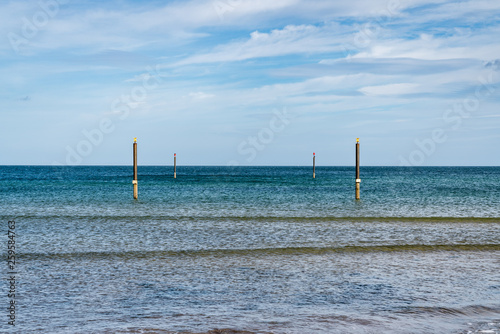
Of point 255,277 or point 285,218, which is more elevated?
point 255,277

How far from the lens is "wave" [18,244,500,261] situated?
15.5 meters

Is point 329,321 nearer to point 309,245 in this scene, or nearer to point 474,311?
point 474,311

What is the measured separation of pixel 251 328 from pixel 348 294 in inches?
130

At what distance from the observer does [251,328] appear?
8102mm

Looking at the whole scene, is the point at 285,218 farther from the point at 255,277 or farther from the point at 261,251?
the point at 255,277

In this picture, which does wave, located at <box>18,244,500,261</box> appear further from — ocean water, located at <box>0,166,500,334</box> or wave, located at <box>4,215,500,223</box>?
wave, located at <box>4,215,500,223</box>

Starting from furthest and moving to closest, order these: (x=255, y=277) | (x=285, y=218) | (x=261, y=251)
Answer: (x=285, y=218) → (x=261, y=251) → (x=255, y=277)

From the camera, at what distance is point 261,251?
16.5 metres

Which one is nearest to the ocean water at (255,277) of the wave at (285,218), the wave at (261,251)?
the wave at (261,251)

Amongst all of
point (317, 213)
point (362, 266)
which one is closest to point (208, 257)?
point (362, 266)

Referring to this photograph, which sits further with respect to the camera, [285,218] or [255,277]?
[285,218]

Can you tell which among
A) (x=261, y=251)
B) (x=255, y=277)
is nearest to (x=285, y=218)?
(x=261, y=251)

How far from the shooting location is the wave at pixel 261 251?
1552 centimetres

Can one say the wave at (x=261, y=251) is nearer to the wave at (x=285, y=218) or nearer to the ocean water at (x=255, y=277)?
the ocean water at (x=255, y=277)
